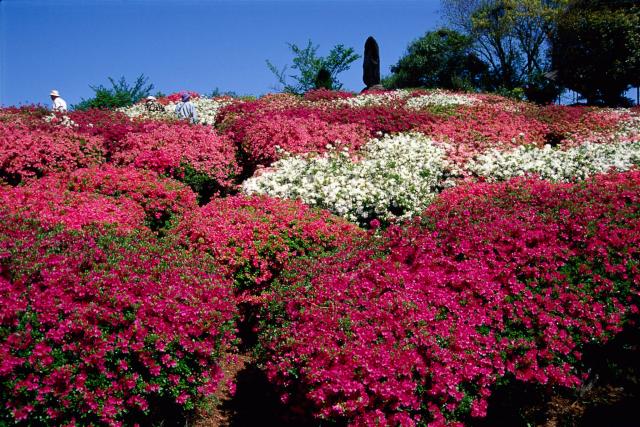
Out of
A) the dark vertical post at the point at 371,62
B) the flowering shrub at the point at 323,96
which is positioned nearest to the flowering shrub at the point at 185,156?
the flowering shrub at the point at 323,96

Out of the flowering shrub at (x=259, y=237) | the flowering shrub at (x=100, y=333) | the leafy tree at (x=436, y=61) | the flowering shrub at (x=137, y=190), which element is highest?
the leafy tree at (x=436, y=61)

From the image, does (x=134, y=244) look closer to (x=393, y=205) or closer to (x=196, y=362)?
(x=196, y=362)

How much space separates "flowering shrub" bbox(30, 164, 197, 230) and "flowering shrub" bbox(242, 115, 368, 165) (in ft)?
8.84

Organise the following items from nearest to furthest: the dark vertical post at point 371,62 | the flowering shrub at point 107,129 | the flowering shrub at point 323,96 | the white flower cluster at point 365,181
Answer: the white flower cluster at point 365,181 < the flowering shrub at point 107,129 < the flowering shrub at point 323,96 < the dark vertical post at point 371,62

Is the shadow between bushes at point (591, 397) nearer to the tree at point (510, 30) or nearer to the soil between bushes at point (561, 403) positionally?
the soil between bushes at point (561, 403)

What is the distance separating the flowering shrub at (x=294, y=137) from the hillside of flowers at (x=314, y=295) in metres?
2.39

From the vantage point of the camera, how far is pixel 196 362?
426 cm

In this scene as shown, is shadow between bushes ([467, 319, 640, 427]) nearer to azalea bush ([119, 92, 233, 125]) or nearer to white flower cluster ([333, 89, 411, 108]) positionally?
azalea bush ([119, 92, 233, 125])

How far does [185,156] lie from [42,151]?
8.71 feet

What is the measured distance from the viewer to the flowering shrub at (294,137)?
10.6 meters

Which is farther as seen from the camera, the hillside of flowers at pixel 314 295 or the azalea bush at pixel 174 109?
the azalea bush at pixel 174 109

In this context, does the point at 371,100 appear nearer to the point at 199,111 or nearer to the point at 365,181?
the point at 199,111

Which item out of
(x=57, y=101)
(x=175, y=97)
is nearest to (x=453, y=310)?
(x=57, y=101)

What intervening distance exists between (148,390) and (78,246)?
5.45 ft
